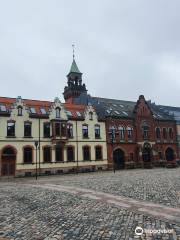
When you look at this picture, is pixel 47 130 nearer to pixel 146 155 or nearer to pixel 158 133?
pixel 146 155

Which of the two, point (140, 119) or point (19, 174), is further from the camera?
point (140, 119)

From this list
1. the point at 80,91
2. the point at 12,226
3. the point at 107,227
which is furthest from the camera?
the point at 80,91

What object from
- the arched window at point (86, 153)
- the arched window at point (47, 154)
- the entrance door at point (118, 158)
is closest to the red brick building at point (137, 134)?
the entrance door at point (118, 158)

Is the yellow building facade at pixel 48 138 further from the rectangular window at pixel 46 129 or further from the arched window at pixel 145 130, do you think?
the arched window at pixel 145 130

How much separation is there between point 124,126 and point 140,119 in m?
4.62

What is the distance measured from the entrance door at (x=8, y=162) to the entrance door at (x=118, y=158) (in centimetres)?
1899

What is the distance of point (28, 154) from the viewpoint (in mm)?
38656

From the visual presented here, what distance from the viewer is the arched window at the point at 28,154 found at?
38.4 m

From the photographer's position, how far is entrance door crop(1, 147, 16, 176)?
1446 inches

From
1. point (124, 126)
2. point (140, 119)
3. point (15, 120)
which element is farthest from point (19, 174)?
point (140, 119)

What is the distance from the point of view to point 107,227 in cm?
912

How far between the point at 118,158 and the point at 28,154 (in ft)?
58.4

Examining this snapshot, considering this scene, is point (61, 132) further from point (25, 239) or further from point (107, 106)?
point (25, 239)

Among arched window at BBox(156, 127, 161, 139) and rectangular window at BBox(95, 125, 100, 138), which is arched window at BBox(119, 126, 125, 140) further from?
arched window at BBox(156, 127, 161, 139)
